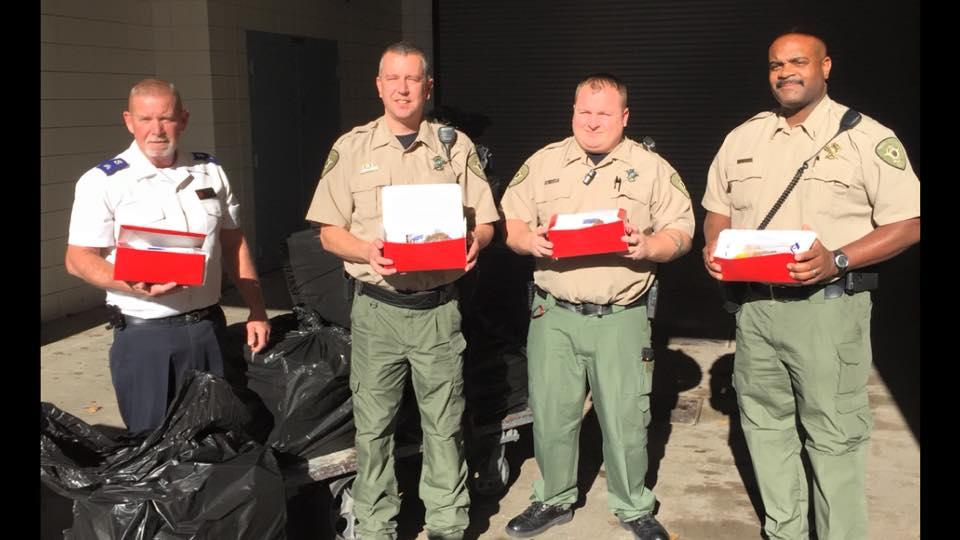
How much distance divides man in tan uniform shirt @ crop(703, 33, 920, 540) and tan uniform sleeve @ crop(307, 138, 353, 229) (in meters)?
1.43

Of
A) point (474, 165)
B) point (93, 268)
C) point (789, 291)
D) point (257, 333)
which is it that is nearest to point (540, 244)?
point (474, 165)

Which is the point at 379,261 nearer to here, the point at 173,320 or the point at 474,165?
the point at 474,165

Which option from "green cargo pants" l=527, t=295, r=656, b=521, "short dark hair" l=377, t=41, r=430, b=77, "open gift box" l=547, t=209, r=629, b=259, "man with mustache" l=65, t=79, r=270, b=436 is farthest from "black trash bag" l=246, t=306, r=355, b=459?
"short dark hair" l=377, t=41, r=430, b=77

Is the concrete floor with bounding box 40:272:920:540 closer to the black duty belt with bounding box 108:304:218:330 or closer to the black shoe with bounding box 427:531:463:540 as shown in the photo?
the black shoe with bounding box 427:531:463:540

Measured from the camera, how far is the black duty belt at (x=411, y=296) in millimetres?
3670

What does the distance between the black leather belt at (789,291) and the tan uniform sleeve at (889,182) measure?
Result: 0.29m

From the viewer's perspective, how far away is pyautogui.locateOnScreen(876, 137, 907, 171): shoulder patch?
133 inches

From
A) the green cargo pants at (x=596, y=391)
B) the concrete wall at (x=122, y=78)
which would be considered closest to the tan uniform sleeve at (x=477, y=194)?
the green cargo pants at (x=596, y=391)

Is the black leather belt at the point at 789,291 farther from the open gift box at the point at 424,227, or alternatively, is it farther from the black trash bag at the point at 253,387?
the black trash bag at the point at 253,387

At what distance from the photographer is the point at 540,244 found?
3664 mm

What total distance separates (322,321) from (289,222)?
572 cm
